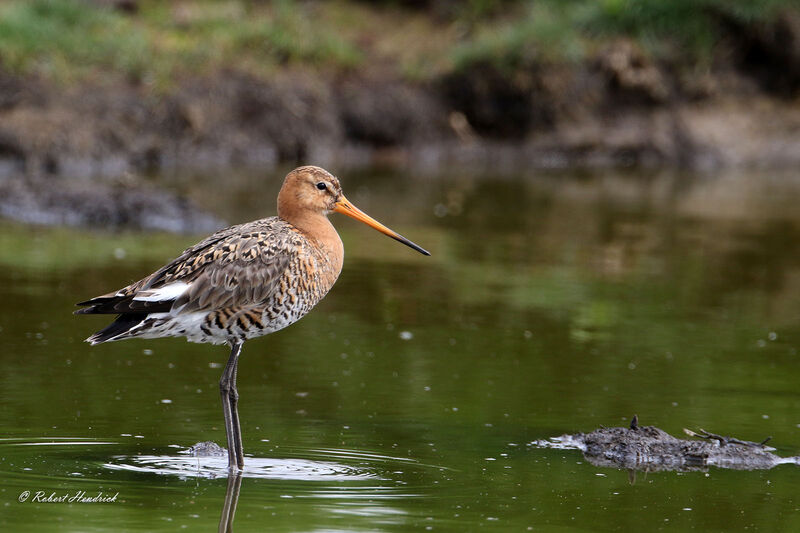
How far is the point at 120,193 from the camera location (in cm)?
1434

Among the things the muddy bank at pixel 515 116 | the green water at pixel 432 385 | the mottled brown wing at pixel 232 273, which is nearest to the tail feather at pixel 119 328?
the mottled brown wing at pixel 232 273

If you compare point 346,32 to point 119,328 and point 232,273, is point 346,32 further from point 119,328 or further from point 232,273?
point 119,328

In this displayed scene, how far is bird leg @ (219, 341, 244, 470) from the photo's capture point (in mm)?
6535

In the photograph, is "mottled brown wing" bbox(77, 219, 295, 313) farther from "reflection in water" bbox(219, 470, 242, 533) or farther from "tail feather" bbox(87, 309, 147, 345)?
"reflection in water" bbox(219, 470, 242, 533)

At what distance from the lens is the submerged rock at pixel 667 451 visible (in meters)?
6.83

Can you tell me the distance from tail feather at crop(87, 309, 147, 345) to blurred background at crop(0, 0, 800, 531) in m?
0.62

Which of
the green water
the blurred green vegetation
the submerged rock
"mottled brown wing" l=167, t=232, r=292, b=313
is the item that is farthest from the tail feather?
the blurred green vegetation

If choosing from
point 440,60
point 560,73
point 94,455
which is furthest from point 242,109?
point 94,455

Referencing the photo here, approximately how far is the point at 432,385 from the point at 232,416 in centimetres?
189

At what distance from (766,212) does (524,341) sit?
776cm

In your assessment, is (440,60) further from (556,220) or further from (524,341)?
(524,341)

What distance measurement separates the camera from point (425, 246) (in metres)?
13.4

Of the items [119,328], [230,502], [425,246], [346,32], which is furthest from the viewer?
[346,32]

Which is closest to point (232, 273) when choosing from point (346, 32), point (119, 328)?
point (119, 328)
